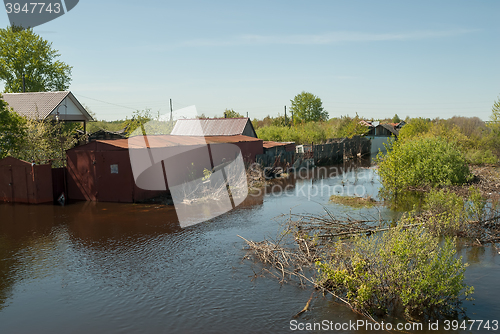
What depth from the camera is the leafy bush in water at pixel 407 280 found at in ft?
21.7

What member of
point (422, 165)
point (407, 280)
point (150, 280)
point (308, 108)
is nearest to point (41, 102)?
point (150, 280)

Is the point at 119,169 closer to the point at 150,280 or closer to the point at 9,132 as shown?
the point at 9,132

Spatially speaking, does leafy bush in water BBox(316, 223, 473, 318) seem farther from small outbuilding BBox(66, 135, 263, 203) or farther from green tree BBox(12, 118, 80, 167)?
green tree BBox(12, 118, 80, 167)

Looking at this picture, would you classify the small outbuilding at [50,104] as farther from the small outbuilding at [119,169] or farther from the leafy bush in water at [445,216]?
the leafy bush in water at [445,216]

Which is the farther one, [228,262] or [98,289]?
[228,262]

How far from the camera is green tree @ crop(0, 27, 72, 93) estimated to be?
39.4 metres

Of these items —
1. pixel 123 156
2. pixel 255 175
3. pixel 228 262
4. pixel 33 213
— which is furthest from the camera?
pixel 255 175

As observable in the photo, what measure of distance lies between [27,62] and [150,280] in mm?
41004

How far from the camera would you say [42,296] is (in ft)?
25.3

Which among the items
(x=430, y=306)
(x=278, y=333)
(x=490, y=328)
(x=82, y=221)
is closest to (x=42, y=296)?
(x=278, y=333)

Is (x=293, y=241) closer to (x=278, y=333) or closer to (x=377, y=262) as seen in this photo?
(x=377, y=262)

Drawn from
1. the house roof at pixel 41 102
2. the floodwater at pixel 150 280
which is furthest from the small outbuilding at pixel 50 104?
the floodwater at pixel 150 280

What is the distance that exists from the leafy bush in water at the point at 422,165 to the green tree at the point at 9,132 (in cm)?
1722

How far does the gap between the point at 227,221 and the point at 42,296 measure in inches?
266
